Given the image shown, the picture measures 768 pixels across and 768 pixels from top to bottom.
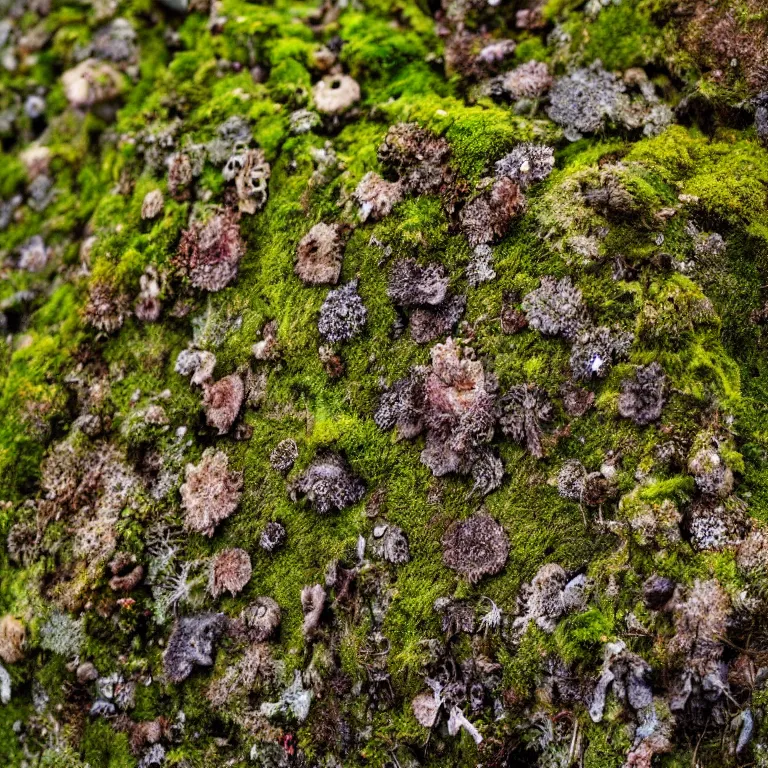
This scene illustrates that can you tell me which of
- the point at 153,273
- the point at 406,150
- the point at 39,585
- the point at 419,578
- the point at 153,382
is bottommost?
the point at 39,585

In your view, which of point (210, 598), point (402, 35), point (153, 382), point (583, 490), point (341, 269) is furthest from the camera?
point (402, 35)

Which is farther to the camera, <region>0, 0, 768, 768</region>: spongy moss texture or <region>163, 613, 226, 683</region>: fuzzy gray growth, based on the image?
<region>163, 613, 226, 683</region>: fuzzy gray growth

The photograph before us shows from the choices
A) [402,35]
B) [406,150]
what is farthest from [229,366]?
[402,35]

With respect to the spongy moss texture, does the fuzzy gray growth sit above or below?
below

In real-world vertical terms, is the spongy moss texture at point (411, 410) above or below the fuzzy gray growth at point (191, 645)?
above

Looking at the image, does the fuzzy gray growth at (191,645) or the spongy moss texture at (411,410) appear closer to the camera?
the spongy moss texture at (411,410)

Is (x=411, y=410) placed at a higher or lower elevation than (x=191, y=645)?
higher

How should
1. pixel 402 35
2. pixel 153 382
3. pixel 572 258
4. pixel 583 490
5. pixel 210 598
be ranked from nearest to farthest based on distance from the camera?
1. pixel 583 490
2. pixel 572 258
3. pixel 210 598
4. pixel 153 382
5. pixel 402 35

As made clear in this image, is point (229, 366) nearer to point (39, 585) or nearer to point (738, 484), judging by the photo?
point (39, 585)
